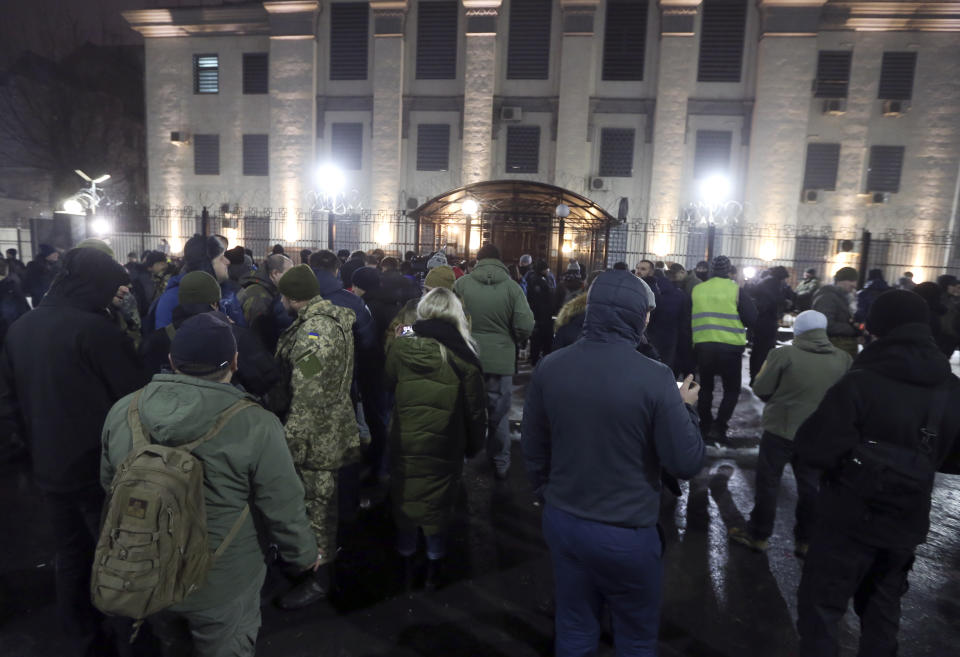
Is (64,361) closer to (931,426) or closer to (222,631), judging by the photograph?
(222,631)

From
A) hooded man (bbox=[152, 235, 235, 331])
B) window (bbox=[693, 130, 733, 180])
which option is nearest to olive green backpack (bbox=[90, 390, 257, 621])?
hooded man (bbox=[152, 235, 235, 331])

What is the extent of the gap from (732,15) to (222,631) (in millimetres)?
22640

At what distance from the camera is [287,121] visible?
819 inches

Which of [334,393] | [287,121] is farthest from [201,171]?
[334,393]

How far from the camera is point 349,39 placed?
20.6 metres

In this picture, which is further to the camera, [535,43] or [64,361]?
[535,43]

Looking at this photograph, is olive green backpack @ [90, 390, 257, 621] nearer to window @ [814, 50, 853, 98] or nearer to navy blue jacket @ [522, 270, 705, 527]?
navy blue jacket @ [522, 270, 705, 527]

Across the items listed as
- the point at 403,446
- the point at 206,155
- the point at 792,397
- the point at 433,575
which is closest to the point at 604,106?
the point at 206,155

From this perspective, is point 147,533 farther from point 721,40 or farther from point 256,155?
point 256,155

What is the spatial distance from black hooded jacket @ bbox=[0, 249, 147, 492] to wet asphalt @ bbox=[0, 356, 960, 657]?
120 cm

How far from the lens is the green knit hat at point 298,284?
375 cm

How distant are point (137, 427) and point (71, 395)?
1200 mm

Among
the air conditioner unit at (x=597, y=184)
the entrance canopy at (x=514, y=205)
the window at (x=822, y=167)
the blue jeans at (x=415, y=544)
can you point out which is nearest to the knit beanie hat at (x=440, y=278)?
the blue jeans at (x=415, y=544)

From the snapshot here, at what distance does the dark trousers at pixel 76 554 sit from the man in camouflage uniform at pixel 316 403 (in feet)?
3.44
